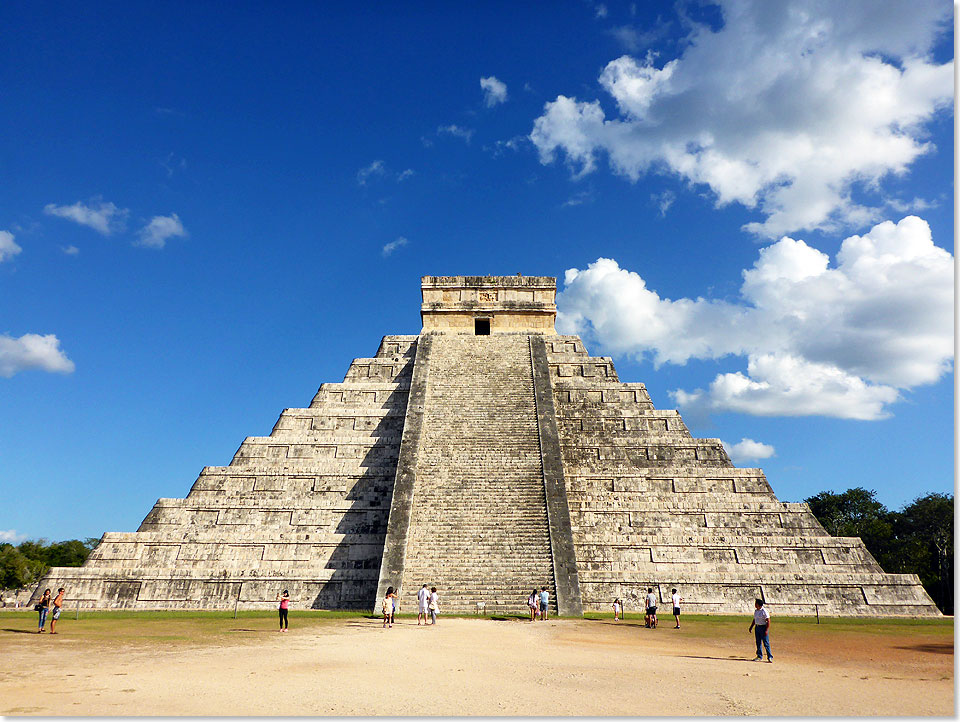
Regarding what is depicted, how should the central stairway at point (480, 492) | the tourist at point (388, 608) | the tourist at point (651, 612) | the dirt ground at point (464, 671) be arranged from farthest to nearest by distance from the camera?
the central stairway at point (480, 492)
the tourist at point (651, 612)
the tourist at point (388, 608)
the dirt ground at point (464, 671)

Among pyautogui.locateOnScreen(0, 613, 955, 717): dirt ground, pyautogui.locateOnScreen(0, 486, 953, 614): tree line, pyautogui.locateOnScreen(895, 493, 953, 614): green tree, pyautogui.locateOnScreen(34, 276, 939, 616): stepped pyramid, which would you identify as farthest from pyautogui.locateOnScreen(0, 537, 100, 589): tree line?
pyautogui.locateOnScreen(895, 493, 953, 614): green tree

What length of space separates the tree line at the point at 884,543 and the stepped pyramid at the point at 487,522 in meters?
15.5

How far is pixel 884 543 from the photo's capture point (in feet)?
137

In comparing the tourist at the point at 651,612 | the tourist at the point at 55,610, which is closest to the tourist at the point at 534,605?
the tourist at the point at 651,612

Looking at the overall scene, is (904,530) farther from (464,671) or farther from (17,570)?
(17,570)

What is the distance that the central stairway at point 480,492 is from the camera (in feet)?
48.3

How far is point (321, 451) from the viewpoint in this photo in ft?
66.4

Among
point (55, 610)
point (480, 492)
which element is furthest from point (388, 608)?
point (55, 610)

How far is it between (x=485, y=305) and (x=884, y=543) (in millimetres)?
32732

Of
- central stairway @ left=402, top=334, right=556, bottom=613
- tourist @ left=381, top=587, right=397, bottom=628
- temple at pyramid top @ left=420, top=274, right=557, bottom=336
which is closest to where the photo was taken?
tourist @ left=381, top=587, right=397, bottom=628

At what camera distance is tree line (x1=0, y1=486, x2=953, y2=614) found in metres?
33.0

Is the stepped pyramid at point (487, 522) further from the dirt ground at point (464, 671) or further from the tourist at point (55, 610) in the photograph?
the tourist at point (55, 610)

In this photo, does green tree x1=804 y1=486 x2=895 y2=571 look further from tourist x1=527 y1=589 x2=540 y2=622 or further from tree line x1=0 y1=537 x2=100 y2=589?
tree line x1=0 y1=537 x2=100 y2=589

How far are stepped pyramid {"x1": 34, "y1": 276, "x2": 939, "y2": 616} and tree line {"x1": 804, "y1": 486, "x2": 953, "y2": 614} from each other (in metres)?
16.5
